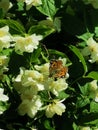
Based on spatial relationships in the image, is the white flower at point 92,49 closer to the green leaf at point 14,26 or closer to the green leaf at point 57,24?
the green leaf at point 57,24

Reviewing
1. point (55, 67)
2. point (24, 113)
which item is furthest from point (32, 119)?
point (55, 67)

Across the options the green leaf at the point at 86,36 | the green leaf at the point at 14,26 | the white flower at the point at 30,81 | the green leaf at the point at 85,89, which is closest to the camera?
the white flower at the point at 30,81

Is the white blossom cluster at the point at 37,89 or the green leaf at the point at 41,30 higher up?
the green leaf at the point at 41,30

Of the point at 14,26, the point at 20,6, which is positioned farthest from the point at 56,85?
the point at 20,6

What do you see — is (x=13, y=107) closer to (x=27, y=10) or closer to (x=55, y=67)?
(x=55, y=67)

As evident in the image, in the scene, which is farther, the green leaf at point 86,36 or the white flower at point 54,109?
the green leaf at point 86,36

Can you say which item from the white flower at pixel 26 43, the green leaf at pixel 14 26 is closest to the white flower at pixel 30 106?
the white flower at pixel 26 43

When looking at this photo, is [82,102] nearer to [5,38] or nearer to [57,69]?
[57,69]
